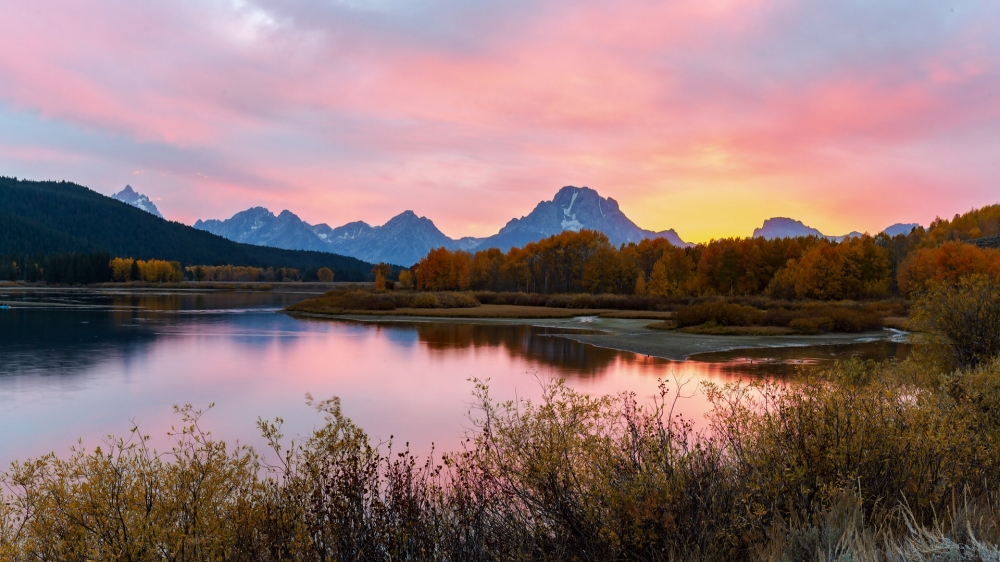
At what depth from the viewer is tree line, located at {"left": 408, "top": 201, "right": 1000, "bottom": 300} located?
79438 mm

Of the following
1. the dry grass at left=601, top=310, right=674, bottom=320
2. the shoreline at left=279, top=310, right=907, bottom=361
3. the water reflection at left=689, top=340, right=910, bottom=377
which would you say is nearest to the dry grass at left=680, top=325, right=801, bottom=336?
the shoreline at left=279, top=310, right=907, bottom=361

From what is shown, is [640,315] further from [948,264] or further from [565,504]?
[565,504]

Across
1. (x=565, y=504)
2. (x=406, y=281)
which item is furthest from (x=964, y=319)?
(x=406, y=281)

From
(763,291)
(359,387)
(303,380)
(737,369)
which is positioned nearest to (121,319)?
(303,380)

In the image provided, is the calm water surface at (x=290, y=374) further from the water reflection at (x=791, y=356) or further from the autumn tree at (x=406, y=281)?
the autumn tree at (x=406, y=281)

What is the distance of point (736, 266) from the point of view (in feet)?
308

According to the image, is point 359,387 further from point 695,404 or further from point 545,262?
point 545,262

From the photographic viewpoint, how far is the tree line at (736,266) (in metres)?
79.4

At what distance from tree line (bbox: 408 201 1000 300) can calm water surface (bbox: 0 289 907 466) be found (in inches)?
1623

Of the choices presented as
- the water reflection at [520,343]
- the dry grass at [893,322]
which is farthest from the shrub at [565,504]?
the dry grass at [893,322]

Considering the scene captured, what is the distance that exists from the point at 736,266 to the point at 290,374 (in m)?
79.1

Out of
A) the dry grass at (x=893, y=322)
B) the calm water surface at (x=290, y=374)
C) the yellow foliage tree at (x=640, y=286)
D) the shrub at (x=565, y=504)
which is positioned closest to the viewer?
the shrub at (x=565, y=504)

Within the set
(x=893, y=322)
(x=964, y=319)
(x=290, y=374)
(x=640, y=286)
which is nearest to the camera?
(x=964, y=319)

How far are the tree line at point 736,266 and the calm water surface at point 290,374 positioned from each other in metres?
41.2
